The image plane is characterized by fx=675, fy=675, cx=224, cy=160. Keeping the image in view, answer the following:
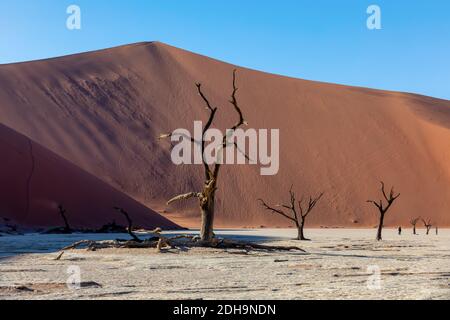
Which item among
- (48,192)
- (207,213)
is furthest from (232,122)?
(207,213)

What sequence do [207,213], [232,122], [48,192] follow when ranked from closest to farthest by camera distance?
1. [207,213]
2. [48,192]
3. [232,122]

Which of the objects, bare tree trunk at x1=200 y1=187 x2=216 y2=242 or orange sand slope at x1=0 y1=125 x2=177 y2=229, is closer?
bare tree trunk at x1=200 y1=187 x2=216 y2=242

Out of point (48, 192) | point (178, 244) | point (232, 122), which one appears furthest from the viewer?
point (232, 122)

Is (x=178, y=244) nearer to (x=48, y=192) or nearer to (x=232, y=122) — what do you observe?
(x=48, y=192)

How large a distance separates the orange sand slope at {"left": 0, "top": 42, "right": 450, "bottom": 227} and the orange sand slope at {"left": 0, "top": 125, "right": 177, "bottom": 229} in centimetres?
1882

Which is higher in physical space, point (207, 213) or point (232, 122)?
point (232, 122)

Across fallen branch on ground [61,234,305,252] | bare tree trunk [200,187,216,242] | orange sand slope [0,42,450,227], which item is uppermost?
orange sand slope [0,42,450,227]

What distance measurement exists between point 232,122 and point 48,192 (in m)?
38.3

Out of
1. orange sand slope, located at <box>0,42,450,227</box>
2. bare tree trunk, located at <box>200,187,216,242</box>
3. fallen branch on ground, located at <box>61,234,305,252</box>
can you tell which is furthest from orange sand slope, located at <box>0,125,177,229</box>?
bare tree trunk, located at <box>200,187,216,242</box>

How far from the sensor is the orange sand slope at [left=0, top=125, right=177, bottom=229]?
34.5 m

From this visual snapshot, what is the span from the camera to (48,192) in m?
36.2

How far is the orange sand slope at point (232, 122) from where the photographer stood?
6197cm

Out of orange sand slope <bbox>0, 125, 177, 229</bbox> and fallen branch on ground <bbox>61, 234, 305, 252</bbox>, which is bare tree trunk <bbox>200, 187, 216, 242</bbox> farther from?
orange sand slope <bbox>0, 125, 177, 229</bbox>

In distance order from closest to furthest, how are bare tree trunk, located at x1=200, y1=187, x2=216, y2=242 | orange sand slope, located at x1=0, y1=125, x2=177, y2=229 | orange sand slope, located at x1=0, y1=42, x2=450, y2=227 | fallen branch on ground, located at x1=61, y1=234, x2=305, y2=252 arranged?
fallen branch on ground, located at x1=61, y1=234, x2=305, y2=252
bare tree trunk, located at x1=200, y1=187, x2=216, y2=242
orange sand slope, located at x1=0, y1=125, x2=177, y2=229
orange sand slope, located at x1=0, y1=42, x2=450, y2=227
